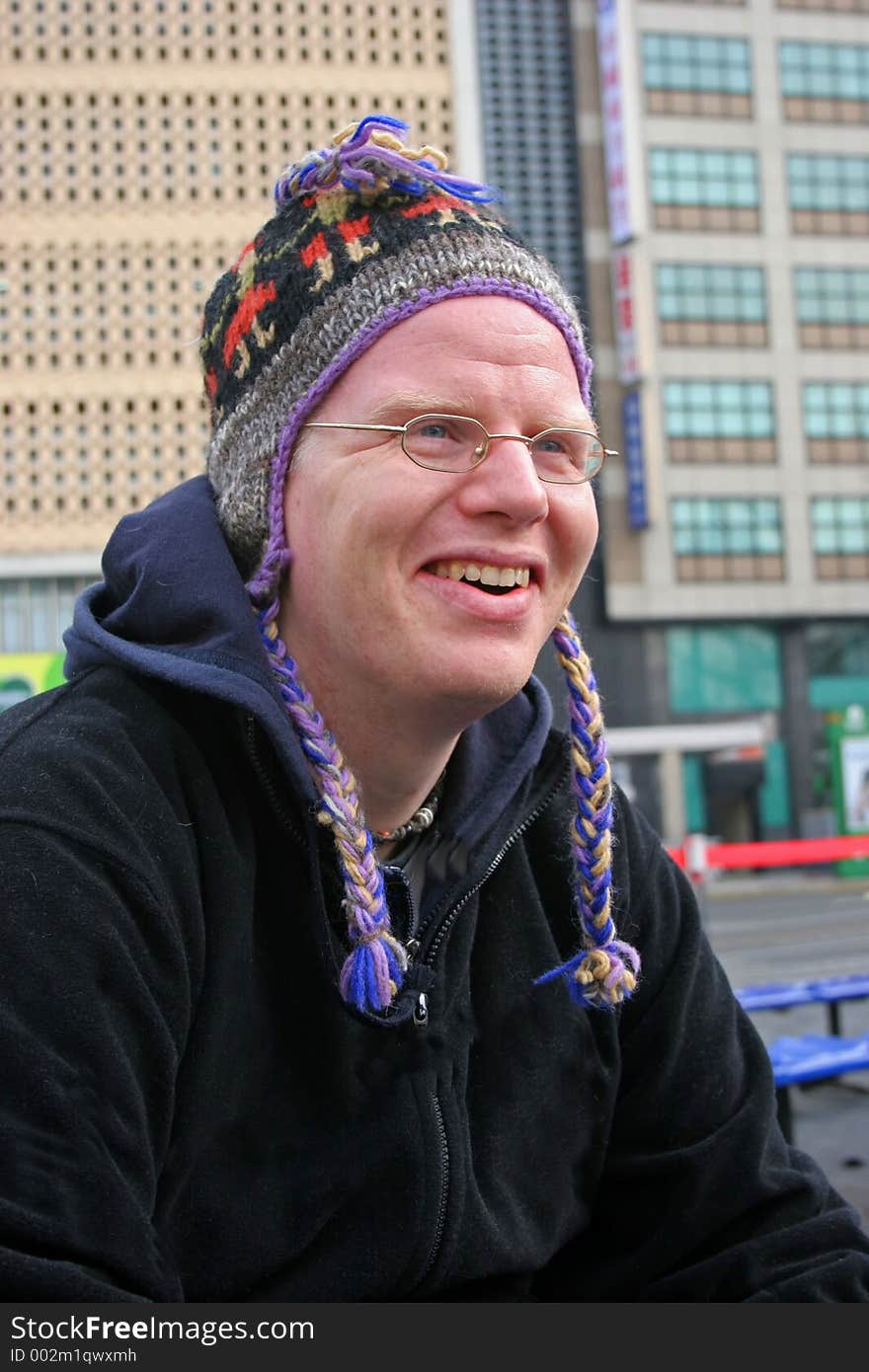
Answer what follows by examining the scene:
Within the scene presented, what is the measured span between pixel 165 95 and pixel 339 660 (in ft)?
136

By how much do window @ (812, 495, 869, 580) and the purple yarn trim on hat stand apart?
3533 cm

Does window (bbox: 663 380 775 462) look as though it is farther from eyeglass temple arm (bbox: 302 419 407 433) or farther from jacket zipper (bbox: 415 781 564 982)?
eyeglass temple arm (bbox: 302 419 407 433)

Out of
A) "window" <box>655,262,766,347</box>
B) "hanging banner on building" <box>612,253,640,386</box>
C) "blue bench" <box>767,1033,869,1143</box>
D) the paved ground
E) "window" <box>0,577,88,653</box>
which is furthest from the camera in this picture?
"window" <box>0,577,88,653</box>

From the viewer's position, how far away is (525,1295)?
6.25 feet

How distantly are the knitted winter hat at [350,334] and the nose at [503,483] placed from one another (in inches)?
8.2

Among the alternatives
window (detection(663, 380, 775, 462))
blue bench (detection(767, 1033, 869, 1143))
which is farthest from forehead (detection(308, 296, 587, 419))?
window (detection(663, 380, 775, 462))

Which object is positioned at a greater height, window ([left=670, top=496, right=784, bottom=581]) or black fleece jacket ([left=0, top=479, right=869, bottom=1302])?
window ([left=670, top=496, right=784, bottom=581])

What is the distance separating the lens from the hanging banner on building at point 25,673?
30.4 m

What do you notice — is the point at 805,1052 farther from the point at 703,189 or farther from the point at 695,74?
the point at 695,74

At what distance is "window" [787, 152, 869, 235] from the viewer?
36250mm

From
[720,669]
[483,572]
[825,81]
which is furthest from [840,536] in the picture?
[483,572]

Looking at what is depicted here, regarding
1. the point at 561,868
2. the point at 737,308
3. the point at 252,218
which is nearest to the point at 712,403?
the point at 737,308

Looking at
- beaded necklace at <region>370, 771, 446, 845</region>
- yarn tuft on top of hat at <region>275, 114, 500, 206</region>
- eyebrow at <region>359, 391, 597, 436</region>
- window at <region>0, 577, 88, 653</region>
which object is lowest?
beaded necklace at <region>370, 771, 446, 845</region>

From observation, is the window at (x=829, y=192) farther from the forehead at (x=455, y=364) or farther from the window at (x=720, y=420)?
the forehead at (x=455, y=364)
